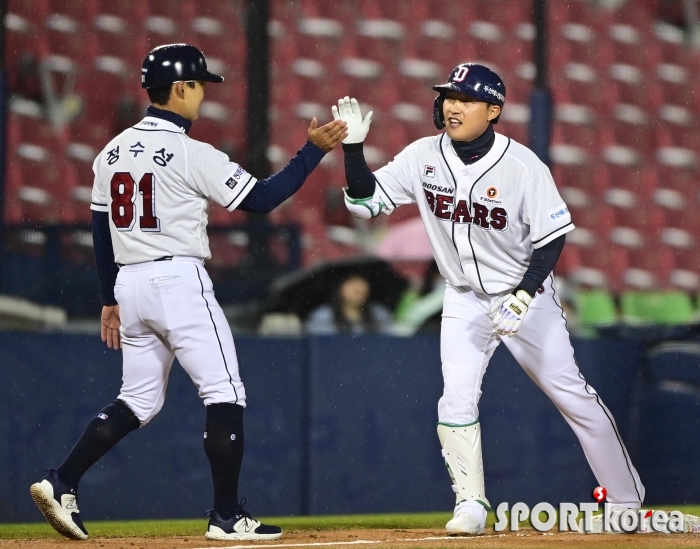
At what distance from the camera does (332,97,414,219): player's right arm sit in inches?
173

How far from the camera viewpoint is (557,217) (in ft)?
14.1

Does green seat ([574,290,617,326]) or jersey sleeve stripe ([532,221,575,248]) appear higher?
jersey sleeve stripe ([532,221,575,248])

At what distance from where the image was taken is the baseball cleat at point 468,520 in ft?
13.9

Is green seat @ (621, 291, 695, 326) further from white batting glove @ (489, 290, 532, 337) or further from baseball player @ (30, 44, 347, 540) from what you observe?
baseball player @ (30, 44, 347, 540)

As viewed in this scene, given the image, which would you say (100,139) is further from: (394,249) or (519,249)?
(519,249)

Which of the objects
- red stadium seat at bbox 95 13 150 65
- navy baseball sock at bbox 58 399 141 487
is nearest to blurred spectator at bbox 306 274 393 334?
red stadium seat at bbox 95 13 150 65

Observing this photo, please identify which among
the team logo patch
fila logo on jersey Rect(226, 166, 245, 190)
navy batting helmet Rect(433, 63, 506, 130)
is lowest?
the team logo patch

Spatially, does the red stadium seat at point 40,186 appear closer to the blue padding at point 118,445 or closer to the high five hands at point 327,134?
the blue padding at point 118,445

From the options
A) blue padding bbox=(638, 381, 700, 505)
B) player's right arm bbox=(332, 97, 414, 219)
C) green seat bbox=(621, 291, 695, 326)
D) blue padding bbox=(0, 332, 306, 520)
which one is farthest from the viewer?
green seat bbox=(621, 291, 695, 326)

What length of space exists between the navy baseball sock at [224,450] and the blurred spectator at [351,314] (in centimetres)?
224

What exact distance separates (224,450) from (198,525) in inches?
50.3

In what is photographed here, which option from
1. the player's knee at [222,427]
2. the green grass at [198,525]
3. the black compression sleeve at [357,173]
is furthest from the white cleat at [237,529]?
the black compression sleeve at [357,173]

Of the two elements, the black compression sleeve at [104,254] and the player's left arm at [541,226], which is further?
the black compression sleeve at [104,254]

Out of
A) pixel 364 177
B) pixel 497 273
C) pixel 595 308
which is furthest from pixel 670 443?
pixel 364 177
